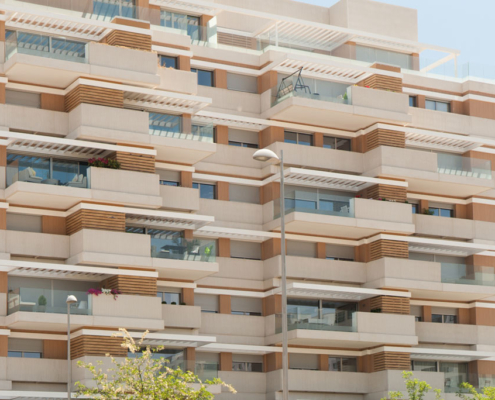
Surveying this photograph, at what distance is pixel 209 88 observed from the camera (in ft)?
178

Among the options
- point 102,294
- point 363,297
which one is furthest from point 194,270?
point 363,297

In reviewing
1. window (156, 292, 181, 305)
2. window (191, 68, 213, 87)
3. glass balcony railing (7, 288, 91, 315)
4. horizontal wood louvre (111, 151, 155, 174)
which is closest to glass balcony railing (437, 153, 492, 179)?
window (191, 68, 213, 87)

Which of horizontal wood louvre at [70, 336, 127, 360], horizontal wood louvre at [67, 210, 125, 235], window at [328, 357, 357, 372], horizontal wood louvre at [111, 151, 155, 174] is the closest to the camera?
horizontal wood louvre at [70, 336, 127, 360]

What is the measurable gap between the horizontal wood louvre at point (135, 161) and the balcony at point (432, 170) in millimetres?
11690

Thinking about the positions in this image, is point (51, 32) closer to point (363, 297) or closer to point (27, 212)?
point (27, 212)

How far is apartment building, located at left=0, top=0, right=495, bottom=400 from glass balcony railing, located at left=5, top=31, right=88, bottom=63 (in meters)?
0.11

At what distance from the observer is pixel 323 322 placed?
169 feet

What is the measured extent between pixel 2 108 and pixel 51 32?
14.4 ft

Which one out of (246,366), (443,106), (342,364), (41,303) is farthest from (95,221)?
(443,106)

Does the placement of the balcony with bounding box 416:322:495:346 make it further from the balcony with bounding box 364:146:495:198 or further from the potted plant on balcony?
the potted plant on balcony

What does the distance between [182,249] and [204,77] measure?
988 cm

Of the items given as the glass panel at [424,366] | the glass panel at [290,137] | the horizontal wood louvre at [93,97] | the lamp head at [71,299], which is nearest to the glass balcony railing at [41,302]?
the lamp head at [71,299]

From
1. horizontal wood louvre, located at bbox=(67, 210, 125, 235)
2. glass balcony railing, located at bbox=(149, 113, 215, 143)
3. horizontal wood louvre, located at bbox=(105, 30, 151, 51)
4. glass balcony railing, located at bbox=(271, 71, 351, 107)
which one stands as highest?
horizontal wood louvre, located at bbox=(105, 30, 151, 51)

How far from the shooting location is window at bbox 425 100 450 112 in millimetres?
59750
